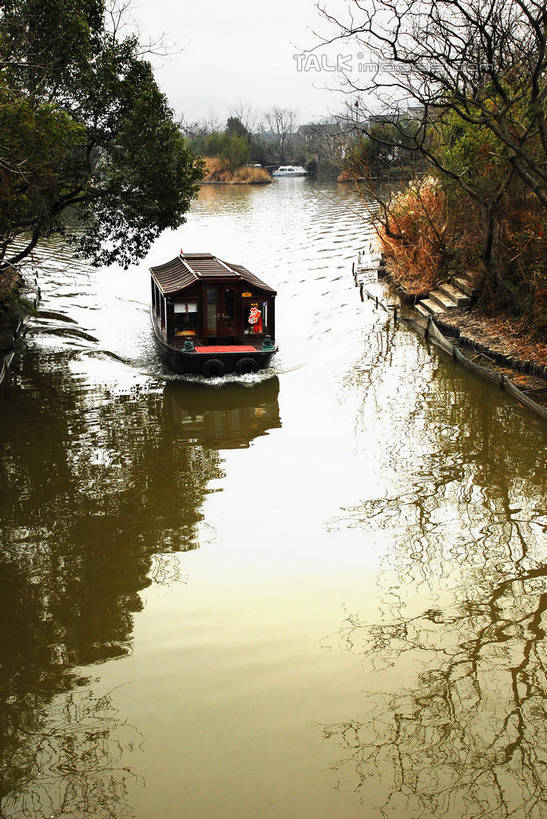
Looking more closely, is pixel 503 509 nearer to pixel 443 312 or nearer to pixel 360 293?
pixel 443 312

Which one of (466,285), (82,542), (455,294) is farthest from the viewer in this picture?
(455,294)

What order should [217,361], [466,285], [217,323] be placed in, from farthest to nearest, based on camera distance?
[466,285]
[217,323]
[217,361]

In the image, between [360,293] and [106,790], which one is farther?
[360,293]

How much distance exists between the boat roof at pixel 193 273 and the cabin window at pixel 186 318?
47cm

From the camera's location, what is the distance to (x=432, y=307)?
2378cm

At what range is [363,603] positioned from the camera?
30.5 feet

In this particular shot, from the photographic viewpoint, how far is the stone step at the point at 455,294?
22.5m

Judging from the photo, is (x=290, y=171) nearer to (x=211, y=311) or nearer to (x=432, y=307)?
(x=432, y=307)

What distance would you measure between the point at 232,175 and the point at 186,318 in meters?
70.4

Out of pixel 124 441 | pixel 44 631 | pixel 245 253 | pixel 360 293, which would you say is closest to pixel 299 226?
pixel 245 253

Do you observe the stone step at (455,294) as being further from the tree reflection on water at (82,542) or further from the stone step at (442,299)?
the tree reflection on water at (82,542)

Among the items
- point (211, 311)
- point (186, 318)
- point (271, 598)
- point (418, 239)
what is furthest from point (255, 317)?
point (271, 598)

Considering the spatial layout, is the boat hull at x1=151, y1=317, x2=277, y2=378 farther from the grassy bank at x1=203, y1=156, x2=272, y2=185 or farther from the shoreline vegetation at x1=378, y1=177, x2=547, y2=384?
the grassy bank at x1=203, y1=156, x2=272, y2=185

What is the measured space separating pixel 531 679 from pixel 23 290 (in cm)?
2157
